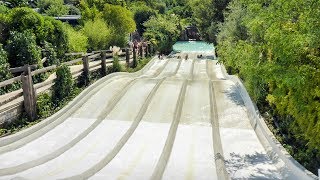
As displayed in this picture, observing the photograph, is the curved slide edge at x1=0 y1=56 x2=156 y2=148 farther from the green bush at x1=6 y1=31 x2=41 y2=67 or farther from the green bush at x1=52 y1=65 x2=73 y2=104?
the green bush at x1=6 y1=31 x2=41 y2=67

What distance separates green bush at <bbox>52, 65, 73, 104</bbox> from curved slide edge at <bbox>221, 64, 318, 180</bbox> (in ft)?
26.5

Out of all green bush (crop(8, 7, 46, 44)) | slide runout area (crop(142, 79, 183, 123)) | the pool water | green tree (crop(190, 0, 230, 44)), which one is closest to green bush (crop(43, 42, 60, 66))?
green bush (crop(8, 7, 46, 44))

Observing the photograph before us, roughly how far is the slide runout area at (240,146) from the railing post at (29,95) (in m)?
7.08

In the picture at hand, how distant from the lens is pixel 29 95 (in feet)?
43.6

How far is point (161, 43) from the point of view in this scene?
153 ft

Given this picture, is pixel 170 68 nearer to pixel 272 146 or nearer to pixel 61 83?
pixel 61 83

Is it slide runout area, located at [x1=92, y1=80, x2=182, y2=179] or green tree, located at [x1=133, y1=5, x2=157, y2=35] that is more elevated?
green tree, located at [x1=133, y1=5, x2=157, y2=35]

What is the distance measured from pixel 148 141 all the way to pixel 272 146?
419 centimetres

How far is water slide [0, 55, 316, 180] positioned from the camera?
1045cm

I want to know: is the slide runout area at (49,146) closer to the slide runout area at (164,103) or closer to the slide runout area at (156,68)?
the slide runout area at (164,103)

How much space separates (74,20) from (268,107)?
128ft

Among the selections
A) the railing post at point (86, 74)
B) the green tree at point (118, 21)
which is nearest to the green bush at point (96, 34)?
the green tree at point (118, 21)

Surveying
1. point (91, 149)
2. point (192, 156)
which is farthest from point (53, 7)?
point (192, 156)

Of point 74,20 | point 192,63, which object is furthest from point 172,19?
point 192,63
